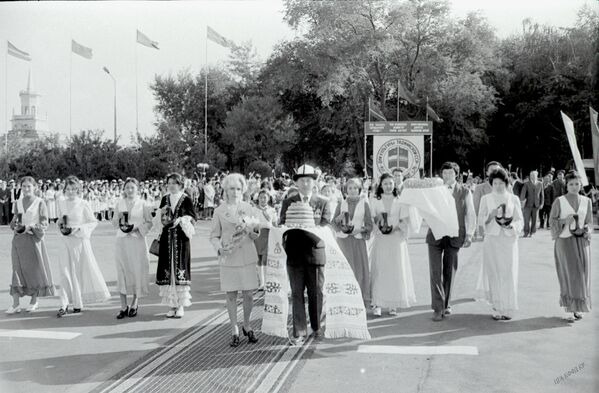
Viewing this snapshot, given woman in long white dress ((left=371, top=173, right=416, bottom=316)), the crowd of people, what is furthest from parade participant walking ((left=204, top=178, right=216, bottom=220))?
woman in long white dress ((left=371, top=173, right=416, bottom=316))

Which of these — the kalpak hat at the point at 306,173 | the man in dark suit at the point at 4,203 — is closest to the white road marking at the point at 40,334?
the kalpak hat at the point at 306,173

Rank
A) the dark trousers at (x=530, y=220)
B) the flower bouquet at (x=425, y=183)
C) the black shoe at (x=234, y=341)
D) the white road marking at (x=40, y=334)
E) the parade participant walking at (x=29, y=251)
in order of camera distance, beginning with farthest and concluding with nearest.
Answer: the dark trousers at (x=530, y=220) < the parade participant walking at (x=29, y=251) < the flower bouquet at (x=425, y=183) < the white road marking at (x=40, y=334) < the black shoe at (x=234, y=341)

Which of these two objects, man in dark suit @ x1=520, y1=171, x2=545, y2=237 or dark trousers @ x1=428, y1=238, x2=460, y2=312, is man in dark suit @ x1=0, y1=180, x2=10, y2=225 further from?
dark trousers @ x1=428, y1=238, x2=460, y2=312

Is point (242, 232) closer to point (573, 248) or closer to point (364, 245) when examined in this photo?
point (364, 245)

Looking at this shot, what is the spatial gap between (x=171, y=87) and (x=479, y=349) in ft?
184

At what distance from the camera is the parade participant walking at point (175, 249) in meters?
8.14

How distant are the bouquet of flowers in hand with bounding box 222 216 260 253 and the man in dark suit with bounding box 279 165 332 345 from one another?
13.3 inches

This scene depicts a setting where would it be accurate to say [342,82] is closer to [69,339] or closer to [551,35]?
[551,35]

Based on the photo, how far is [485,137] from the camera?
4034 centimetres

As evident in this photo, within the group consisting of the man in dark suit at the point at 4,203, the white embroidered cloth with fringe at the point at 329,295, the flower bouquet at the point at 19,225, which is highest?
the man in dark suit at the point at 4,203

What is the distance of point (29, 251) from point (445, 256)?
19.1 feet

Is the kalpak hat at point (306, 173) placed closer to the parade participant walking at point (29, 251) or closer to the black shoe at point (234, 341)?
the black shoe at point (234, 341)

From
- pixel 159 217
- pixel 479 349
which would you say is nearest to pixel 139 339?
pixel 159 217

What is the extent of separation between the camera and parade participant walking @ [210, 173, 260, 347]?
268 inches
